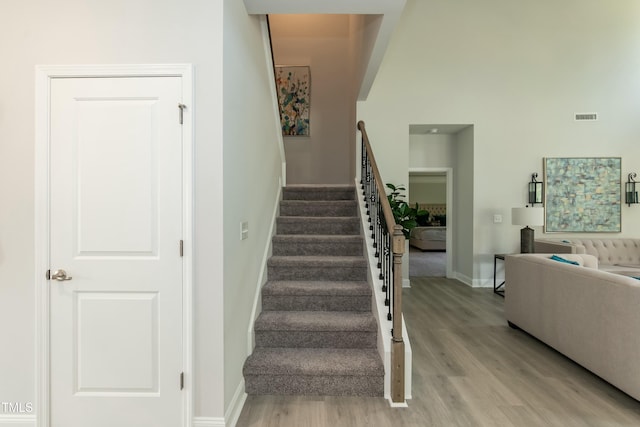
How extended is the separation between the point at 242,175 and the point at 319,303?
132 centimetres

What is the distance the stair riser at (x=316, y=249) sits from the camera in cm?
336

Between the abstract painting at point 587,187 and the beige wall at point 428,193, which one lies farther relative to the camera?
the beige wall at point 428,193

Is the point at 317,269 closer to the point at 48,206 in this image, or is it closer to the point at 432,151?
the point at 48,206

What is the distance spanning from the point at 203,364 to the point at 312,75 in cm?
531

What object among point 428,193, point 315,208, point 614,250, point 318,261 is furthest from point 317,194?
point 428,193

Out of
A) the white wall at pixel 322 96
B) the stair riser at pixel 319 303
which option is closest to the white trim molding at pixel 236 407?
the stair riser at pixel 319 303

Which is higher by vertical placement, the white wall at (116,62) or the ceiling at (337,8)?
the ceiling at (337,8)

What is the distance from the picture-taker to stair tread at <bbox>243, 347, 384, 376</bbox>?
7.32ft

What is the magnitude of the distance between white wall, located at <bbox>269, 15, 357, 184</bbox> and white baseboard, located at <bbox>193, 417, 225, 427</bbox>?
173 inches

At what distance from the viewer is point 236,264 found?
213 cm

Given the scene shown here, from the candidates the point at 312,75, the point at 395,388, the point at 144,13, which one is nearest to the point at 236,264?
the point at 395,388

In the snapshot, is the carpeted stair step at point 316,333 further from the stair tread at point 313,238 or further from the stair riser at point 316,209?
the stair riser at point 316,209

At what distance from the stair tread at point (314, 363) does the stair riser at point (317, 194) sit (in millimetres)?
2243

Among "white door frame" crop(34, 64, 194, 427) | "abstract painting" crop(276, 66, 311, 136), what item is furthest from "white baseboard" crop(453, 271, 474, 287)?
"white door frame" crop(34, 64, 194, 427)
